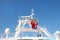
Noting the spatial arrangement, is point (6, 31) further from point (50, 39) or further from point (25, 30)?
point (50, 39)

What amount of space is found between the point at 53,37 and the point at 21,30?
467 centimetres

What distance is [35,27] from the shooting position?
29453 mm

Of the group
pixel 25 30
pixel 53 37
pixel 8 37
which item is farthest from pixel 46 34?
pixel 8 37

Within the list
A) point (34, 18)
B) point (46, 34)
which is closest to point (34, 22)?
point (34, 18)

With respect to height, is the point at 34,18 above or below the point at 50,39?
above

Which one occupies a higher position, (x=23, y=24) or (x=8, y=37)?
(x=23, y=24)

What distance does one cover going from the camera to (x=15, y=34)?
28.8 metres

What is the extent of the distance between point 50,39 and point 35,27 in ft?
9.35

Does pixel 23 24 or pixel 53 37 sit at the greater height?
pixel 23 24

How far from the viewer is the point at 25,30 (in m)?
28.5

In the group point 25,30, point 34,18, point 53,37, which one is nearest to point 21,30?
point 25,30

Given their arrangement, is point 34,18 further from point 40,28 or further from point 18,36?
point 18,36

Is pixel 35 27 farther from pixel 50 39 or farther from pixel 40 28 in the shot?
pixel 50 39

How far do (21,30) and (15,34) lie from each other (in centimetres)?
104
